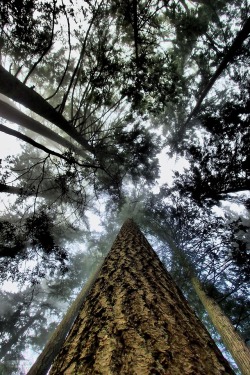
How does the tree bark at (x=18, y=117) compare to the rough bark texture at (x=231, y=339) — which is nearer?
the rough bark texture at (x=231, y=339)

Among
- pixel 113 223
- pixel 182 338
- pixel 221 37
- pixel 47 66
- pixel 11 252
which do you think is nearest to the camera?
pixel 182 338

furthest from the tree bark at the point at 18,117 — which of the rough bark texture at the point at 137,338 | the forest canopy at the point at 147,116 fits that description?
the rough bark texture at the point at 137,338

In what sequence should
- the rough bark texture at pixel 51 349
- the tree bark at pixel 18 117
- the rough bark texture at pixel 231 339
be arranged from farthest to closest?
the tree bark at pixel 18 117, the rough bark texture at pixel 51 349, the rough bark texture at pixel 231 339

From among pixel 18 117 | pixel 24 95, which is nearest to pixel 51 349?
pixel 24 95

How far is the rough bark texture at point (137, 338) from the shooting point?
1395 mm

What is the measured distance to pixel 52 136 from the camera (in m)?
9.28

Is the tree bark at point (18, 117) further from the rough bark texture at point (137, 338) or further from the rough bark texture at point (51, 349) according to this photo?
the rough bark texture at point (137, 338)

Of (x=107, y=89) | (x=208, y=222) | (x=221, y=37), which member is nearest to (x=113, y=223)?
(x=208, y=222)

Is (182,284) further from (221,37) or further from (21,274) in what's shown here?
(221,37)

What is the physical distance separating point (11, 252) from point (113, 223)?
1078 centimetres

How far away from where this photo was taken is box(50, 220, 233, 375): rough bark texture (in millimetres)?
1395

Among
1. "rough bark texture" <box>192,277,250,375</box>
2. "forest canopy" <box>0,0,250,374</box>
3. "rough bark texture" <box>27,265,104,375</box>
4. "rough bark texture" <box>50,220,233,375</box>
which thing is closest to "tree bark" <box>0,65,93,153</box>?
"forest canopy" <box>0,0,250,374</box>

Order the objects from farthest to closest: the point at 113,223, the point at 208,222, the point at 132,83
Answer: the point at 113,223, the point at 208,222, the point at 132,83

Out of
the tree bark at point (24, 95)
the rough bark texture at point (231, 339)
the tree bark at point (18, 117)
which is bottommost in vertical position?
the rough bark texture at point (231, 339)
